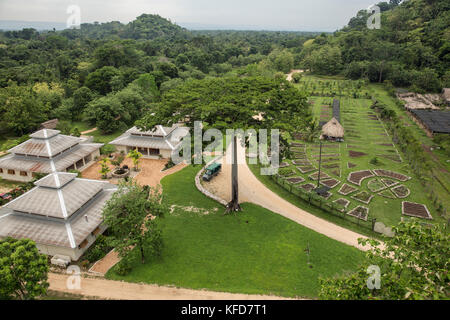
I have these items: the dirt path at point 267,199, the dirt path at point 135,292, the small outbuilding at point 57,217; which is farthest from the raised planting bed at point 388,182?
the small outbuilding at point 57,217

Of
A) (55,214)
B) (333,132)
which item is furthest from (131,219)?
(333,132)

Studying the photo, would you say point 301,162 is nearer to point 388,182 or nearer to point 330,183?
point 330,183

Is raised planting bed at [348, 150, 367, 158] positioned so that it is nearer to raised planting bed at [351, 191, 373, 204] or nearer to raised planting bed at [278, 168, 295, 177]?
raised planting bed at [278, 168, 295, 177]

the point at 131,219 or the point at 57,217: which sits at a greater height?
the point at 131,219

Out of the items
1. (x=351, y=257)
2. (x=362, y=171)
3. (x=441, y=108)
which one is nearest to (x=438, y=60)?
(x=441, y=108)

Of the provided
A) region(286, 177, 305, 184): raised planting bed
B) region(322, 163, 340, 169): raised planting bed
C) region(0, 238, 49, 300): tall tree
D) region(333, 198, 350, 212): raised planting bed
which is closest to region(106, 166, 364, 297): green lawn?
region(0, 238, 49, 300): tall tree

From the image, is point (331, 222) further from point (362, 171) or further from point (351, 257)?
point (362, 171)
